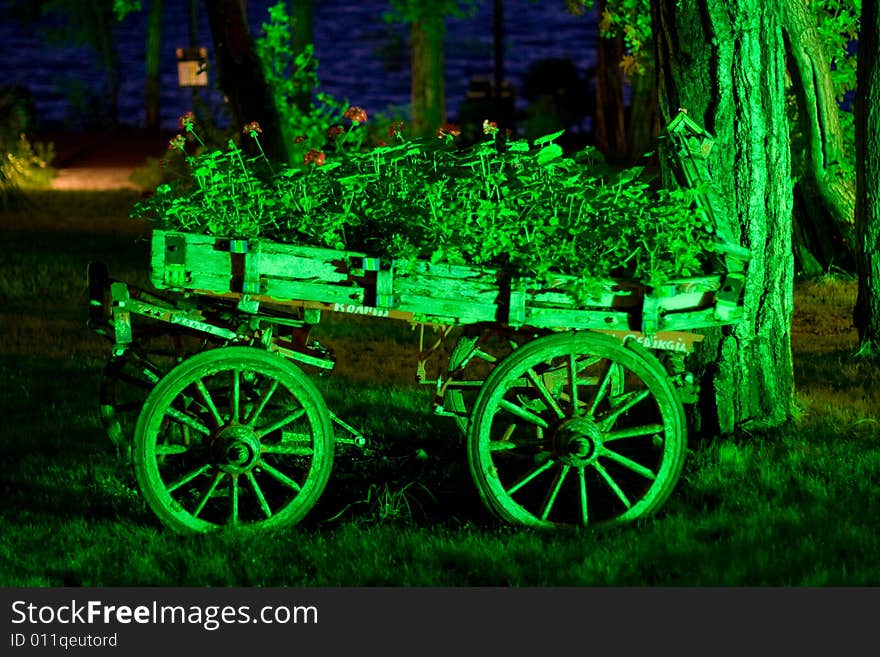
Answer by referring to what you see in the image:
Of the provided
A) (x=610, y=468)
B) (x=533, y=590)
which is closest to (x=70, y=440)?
(x=610, y=468)

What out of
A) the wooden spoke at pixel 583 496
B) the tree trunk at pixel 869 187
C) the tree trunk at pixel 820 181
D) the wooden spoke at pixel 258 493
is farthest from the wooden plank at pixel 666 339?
the tree trunk at pixel 820 181

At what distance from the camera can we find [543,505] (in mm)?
5793

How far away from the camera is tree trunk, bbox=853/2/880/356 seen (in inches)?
362

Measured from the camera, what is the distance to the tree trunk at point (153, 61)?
118 ft

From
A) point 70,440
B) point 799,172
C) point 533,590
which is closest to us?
point 533,590

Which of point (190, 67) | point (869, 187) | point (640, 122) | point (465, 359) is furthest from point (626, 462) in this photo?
point (190, 67)

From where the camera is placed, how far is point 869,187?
365 inches

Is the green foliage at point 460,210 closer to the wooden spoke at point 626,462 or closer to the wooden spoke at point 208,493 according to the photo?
the wooden spoke at point 626,462

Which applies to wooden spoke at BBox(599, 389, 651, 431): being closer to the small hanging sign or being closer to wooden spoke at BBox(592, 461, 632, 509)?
wooden spoke at BBox(592, 461, 632, 509)

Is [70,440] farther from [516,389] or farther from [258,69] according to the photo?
[258,69]

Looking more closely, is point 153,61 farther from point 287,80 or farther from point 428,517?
point 428,517

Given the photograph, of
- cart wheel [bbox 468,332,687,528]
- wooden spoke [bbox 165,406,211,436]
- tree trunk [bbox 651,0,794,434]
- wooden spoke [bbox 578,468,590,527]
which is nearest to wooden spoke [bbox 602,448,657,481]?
cart wheel [bbox 468,332,687,528]

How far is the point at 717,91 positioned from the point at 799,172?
231 inches

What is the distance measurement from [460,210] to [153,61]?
32892 mm
